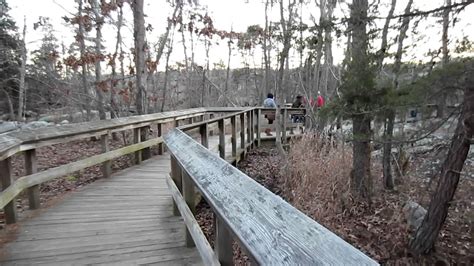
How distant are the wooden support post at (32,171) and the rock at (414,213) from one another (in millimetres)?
5708

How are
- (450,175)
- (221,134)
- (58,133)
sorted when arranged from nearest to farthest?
1. (58,133)
2. (450,175)
3. (221,134)

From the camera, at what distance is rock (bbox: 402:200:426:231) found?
536 centimetres

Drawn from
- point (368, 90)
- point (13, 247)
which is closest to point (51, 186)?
point (13, 247)

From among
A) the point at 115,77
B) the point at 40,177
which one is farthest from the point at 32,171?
the point at 115,77

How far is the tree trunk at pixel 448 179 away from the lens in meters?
4.01

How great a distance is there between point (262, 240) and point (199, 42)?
20920mm

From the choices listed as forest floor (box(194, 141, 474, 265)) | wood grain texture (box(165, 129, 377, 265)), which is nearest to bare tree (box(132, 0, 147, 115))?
forest floor (box(194, 141, 474, 265))

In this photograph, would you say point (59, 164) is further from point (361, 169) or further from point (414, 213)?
point (414, 213)

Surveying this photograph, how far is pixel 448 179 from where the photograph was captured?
438 centimetres

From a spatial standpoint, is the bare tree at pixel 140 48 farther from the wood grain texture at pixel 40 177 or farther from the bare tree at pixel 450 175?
the bare tree at pixel 450 175

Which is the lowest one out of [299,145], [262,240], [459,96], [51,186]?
[51,186]

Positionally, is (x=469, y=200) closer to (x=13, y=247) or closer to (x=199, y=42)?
(x=13, y=247)

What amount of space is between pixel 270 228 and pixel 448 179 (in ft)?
14.5

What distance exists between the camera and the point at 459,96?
13.4 feet
